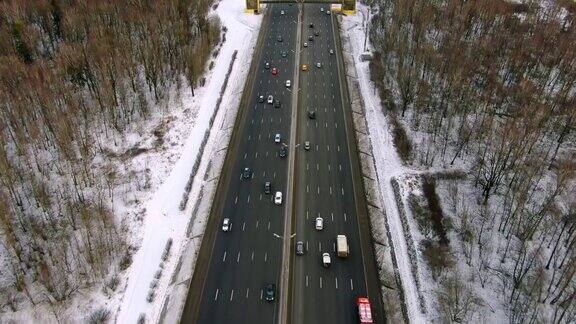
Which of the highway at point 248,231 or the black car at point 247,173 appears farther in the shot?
the black car at point 247,173

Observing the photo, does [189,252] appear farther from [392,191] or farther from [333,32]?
[333,32]

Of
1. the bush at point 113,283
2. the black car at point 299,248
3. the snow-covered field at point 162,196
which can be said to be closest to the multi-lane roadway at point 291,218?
the black car at point 299,248

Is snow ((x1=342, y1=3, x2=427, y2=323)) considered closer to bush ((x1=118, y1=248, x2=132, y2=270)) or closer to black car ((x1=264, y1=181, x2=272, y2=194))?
black car ((x1=264, y1=181, x2=272, y2=194))

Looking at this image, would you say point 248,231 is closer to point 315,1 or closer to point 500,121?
point 500,121

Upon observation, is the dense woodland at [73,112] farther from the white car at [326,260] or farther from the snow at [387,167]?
the snow at [387,167]

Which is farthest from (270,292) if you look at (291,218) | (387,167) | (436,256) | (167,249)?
(387,167)

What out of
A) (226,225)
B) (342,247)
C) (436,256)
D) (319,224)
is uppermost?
(319,224)

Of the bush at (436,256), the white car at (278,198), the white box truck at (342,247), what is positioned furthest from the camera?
the white car at (278,198)

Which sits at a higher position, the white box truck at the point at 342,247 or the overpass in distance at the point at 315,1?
the overpass in distance at the point at 315,1
